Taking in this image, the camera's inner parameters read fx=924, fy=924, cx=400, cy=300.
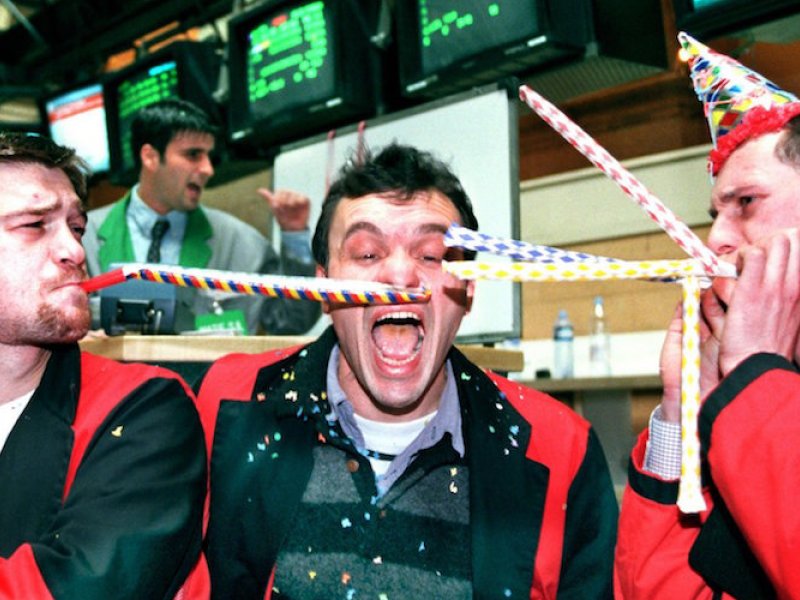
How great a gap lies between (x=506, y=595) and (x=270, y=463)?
493mm

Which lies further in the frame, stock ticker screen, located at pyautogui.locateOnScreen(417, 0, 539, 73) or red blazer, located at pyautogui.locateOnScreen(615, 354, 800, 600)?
stock ticker screen, located at pyautogui.locateOnScreen(417, 0, 539, 73)

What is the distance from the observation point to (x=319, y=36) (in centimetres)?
473

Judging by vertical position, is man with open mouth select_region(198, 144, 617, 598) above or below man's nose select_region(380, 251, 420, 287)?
below

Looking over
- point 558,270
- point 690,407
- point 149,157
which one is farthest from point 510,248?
point 149,157

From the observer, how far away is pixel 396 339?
6.43 ft

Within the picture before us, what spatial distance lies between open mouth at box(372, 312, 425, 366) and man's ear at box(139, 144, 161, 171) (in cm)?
272

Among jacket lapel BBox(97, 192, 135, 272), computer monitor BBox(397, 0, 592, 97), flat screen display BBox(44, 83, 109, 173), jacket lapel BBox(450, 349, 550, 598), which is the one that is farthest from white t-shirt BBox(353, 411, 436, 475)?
flat screen display BBox(44, 83, 109, 173)

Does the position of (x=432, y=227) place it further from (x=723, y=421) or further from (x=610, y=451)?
(x=610, y=451)

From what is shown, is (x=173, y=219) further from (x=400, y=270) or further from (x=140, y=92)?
(x=400, y=270)

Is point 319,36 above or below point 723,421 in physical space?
above

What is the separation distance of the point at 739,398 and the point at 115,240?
3534mm

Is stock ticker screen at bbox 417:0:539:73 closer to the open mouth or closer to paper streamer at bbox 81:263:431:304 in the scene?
the open mouth

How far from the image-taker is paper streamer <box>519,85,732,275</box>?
1.26 meters

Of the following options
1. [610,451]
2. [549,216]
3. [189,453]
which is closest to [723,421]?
[189,453]
